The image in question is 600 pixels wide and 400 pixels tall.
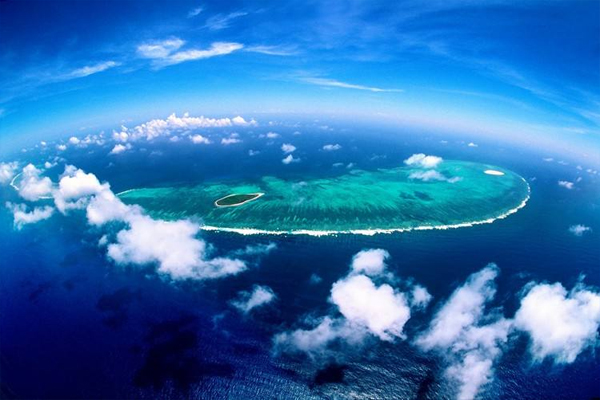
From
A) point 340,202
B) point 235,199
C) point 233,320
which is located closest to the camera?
point 233,320

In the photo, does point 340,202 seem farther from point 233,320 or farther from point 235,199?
point 233,320

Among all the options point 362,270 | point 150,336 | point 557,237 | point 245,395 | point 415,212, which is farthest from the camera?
point 415,212

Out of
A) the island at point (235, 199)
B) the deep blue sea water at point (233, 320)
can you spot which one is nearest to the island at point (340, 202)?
the island at point (235, 199)

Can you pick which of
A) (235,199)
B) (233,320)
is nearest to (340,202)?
(235,199)

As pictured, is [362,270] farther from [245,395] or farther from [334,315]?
[245,395]

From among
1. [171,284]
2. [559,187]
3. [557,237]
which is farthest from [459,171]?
[171,284]

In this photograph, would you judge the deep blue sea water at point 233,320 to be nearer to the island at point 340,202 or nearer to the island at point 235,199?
the island at point 340,202
